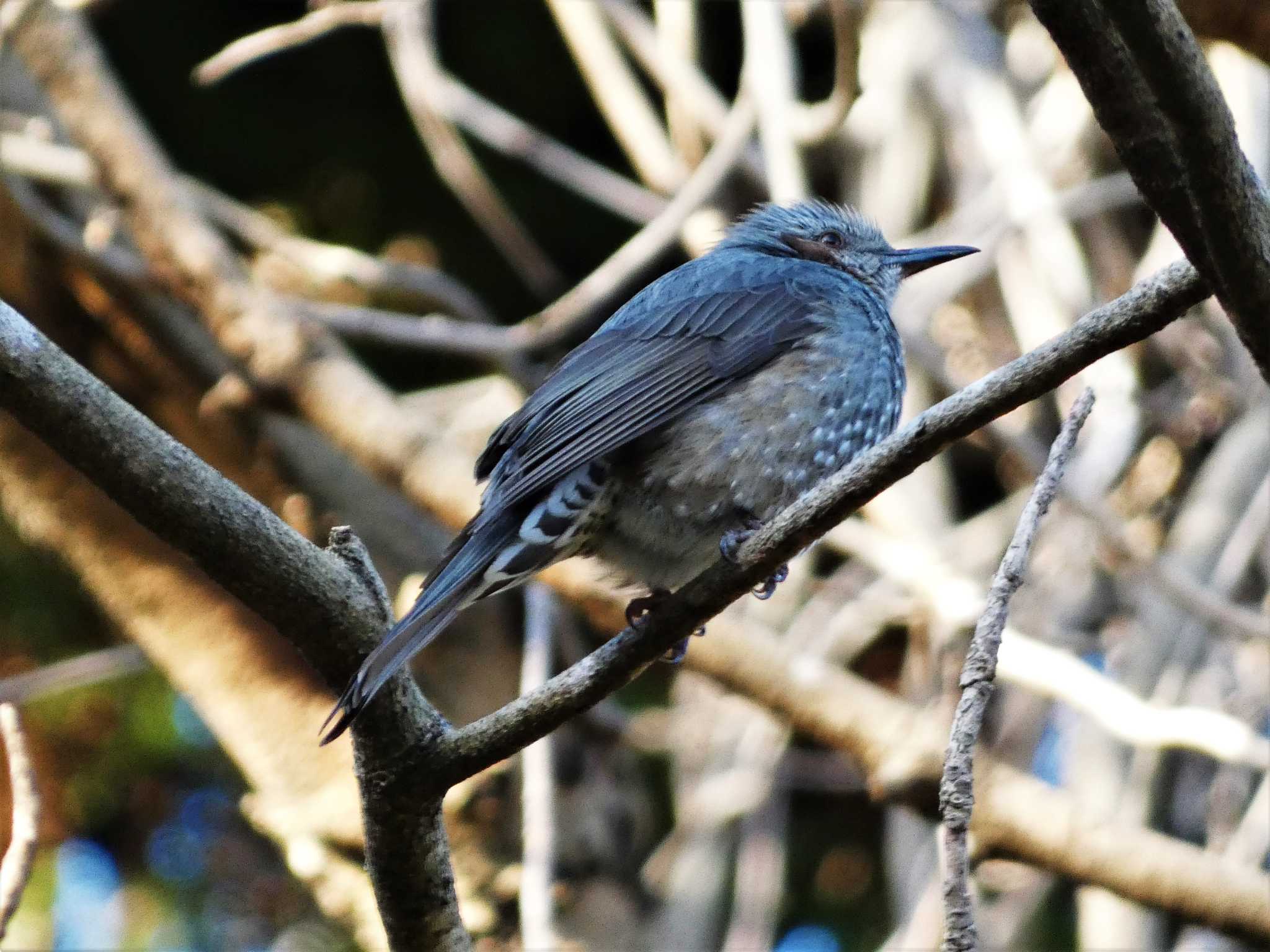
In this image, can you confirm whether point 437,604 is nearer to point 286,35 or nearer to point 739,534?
point 739,534

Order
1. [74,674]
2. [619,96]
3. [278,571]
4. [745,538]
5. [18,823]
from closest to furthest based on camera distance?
[278,571]
[18,823]
[745,538]
[74,674]
[619,96]

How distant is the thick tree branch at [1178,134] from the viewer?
6.55 feet

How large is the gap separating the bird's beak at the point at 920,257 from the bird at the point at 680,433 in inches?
15.1

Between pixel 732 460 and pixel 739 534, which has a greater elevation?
pixel 732 460

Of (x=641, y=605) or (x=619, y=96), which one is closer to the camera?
(x=641, y=605)

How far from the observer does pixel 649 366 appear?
359 centimetres

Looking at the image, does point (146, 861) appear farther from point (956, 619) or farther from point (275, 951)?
point (956, 619)

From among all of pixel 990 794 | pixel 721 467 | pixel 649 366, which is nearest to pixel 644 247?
pixel 649 366

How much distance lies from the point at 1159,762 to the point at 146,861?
11.6ft

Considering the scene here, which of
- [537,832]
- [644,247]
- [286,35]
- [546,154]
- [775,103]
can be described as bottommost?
[537,832]

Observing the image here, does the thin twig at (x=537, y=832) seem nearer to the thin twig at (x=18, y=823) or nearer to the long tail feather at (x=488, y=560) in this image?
the long tail feather at (x=488, y=560)

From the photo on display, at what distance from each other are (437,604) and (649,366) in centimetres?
109

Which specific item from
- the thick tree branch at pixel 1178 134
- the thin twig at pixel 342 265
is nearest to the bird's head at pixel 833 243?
the thin twig at pixel 342 265

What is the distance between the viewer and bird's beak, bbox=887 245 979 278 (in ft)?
13.7
